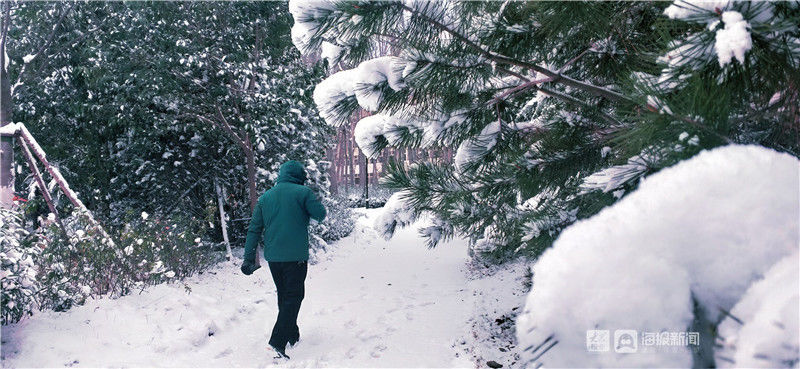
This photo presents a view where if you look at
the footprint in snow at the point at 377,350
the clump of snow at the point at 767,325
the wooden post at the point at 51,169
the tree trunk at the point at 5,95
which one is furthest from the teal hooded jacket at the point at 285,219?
the tree trunk at the point at 5,95

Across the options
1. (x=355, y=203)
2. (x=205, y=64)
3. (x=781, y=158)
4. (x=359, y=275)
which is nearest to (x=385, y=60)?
(x=781, y=158)

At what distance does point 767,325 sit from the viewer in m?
0.56

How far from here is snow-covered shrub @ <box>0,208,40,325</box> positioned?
3.53 metres

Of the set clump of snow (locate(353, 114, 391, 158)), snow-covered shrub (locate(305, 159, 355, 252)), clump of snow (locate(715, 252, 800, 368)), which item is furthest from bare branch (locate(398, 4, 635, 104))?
snow-covered shrub (locate(305, 159, 355, 252))

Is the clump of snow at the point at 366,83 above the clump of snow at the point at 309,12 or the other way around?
the other way around

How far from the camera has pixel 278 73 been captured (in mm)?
7645

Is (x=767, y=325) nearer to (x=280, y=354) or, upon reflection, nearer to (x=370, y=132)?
(x=370, y=132)

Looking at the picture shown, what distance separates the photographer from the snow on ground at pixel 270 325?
3861 mm

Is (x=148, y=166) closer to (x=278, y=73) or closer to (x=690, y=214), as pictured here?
(x=278, y=73)

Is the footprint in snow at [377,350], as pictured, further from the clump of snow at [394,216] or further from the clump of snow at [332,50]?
the clump of snow at [332,50]

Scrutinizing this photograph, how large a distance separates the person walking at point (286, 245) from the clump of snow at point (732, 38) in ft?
11.8

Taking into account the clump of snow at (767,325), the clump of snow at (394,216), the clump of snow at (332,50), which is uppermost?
the clump of snow at (332,50)

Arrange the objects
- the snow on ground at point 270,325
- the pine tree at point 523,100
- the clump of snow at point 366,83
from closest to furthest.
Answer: the pine tree at point 523,100
the clump of snow at point 366,83
the snow on ground at point 270,325

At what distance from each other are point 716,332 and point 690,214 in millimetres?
172
